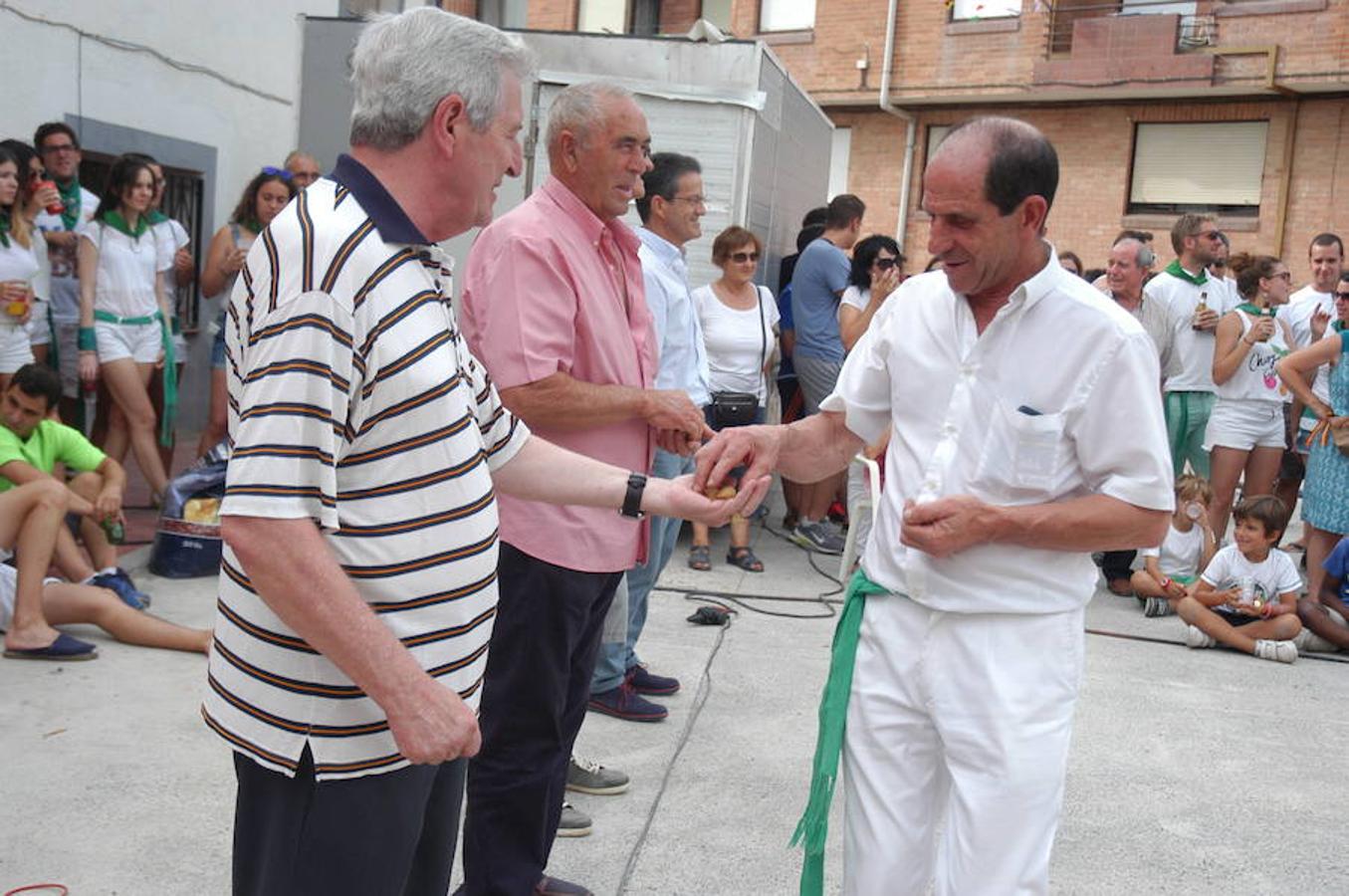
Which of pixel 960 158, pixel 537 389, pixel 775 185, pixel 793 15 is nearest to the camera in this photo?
pixel 960 158

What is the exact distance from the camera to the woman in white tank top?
8.01 m

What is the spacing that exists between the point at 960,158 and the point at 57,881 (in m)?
2.94

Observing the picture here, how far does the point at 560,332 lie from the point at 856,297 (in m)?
5.33

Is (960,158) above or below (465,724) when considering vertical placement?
above

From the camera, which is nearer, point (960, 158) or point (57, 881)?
Answer: point (960, 158)

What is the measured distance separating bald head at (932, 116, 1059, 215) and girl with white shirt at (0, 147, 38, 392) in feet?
17.1

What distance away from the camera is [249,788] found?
6.84ft

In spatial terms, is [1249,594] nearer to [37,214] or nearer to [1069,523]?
[1069,523]

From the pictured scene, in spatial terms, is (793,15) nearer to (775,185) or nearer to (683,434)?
(775,185)

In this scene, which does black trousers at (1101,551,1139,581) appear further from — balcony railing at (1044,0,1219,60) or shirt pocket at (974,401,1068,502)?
balcony railing at (1044,0,1219,60)

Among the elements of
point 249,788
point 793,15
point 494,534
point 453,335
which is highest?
point 793,15

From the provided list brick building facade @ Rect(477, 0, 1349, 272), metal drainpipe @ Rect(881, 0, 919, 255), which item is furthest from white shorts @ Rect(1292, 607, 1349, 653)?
metal drainpipe @ Rect(881, 0, 919, 255)

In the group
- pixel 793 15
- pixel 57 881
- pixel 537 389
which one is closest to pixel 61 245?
pixel 57 881

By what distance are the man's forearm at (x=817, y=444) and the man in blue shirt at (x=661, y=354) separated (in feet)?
6.16
